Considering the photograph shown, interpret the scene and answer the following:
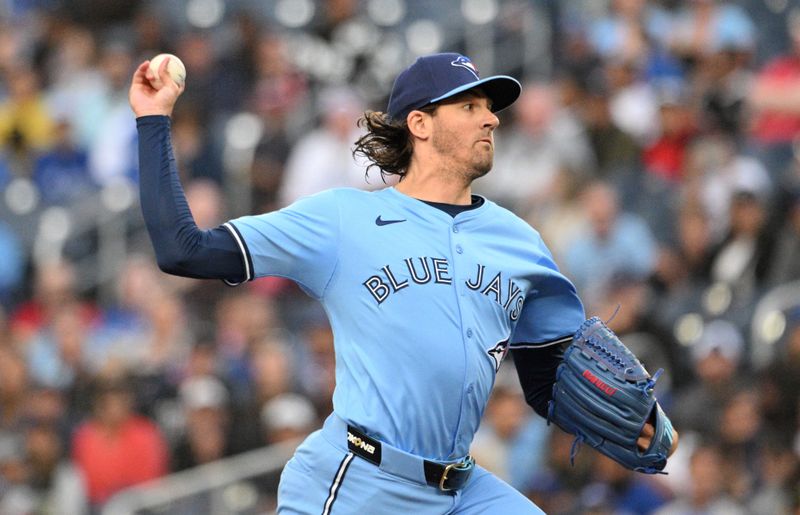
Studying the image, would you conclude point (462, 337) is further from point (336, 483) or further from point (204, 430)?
point (204, 430)

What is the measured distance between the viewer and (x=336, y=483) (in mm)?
4523

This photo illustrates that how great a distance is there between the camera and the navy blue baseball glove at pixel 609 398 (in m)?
4.75

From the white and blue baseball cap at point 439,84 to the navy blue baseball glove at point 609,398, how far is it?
82 cm

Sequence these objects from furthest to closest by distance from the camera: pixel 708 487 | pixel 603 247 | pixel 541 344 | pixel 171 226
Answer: pixel 603 247
pixel 708 487
pixel 541 344
pixel 171 226

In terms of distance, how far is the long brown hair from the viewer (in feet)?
16.2

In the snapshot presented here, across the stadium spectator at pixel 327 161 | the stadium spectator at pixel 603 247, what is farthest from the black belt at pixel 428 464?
the stadium spectator at pixel 327 161

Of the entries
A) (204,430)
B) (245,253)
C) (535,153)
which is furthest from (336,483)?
(535,153)

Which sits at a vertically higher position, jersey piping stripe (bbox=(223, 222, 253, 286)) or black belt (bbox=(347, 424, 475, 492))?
jersey piping stripe (bbox=(223, 222, 253, 286))

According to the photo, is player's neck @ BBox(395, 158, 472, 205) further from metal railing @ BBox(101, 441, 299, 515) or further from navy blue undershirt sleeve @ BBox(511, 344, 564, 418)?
metal railing @ BBox(101, 441, 299, 515)

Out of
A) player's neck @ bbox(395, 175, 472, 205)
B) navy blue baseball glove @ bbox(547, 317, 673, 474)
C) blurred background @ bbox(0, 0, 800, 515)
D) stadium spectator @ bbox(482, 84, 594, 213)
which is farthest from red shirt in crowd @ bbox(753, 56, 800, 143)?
player's neck @ bbox(395, 175, 472, 205)

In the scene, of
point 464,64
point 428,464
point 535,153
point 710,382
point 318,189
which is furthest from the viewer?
point 318,189

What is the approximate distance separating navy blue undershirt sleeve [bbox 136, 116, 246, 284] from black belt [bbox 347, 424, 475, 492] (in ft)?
1.97

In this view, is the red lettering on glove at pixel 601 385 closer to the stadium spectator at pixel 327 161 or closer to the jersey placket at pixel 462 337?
the jersey placket at pixel 462 337

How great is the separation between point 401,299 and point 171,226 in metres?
0.73
